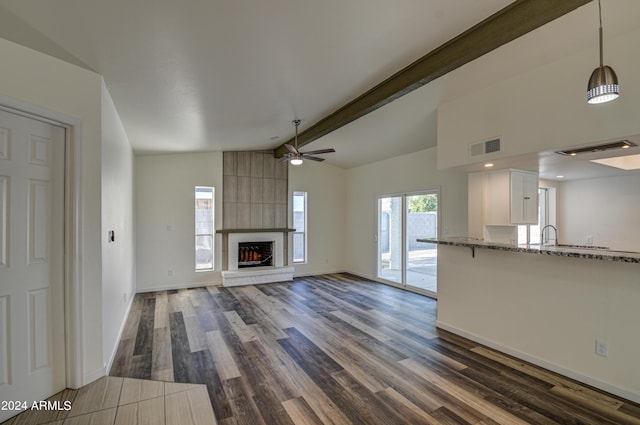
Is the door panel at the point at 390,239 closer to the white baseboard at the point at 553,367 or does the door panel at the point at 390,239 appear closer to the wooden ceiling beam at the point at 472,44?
the white baseboard at the point at 553,367

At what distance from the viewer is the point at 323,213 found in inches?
315

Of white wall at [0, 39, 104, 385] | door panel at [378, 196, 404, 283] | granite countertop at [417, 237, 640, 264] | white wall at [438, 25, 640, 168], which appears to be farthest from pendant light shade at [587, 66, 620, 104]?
door panel at [378, 196, 404, 283]

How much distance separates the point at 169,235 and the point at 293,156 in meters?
3.39

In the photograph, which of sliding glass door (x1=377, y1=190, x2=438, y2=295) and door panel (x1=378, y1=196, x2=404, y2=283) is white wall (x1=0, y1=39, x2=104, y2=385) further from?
door panel (x1=378, y1=196, x2=404, y2=283)

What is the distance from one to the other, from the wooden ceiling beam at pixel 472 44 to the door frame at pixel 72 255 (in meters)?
3.05

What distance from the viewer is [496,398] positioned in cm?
252

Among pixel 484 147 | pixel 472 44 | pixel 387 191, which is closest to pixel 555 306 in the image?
pixel 484 147

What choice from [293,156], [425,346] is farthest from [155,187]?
[425,346]

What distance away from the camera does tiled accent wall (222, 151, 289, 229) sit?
6.89 m

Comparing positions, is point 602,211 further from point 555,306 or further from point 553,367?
point 553,367

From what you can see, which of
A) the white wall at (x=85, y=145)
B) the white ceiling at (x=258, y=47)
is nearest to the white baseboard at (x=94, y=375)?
the white wall at (x=85, y=145)

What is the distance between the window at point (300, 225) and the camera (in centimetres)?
775

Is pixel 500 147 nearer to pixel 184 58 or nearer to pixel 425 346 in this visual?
pixel 425 346

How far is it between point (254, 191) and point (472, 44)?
5.46 meters
